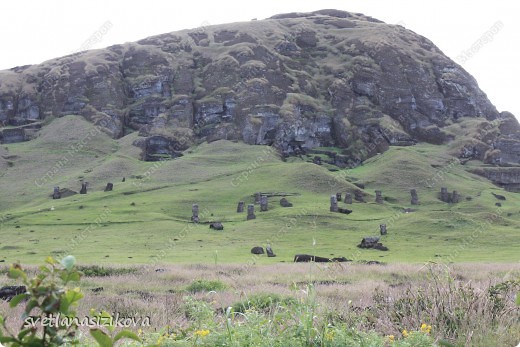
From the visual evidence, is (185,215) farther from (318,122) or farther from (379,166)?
(318,122)

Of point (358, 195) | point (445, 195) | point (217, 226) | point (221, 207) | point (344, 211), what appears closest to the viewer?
point (217, 226)

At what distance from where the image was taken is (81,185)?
128 m

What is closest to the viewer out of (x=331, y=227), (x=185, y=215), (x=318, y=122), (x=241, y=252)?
(x=241, y=252)

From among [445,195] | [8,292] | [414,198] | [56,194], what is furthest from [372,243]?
[56,194]

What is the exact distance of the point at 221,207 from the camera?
96.5 metres

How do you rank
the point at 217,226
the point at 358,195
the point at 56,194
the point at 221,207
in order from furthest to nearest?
1. the point at 56,194
2. the point at 358,195
3. the point at 221,207
4. the point at 217,226

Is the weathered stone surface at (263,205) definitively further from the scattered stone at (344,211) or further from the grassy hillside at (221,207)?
the scattered stone at (344,211)

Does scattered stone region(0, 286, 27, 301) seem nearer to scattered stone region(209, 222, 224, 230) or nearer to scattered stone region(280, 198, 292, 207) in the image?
scattered stone region(209, 222, 224, 230)

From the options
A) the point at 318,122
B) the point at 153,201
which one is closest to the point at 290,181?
the point at 153,201

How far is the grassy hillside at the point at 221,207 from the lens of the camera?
5528 cm

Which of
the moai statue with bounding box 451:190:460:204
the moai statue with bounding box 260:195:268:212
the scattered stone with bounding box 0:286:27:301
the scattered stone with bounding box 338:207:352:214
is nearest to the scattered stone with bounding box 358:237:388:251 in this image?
the scattered stone with bounding box 338:207:352:214

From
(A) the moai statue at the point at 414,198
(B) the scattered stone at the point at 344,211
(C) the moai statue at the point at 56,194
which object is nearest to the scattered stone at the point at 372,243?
(B) the scattered stone at the point at 344,211

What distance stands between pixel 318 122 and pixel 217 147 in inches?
1645

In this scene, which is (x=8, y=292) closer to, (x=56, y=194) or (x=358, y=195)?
(x=358, y=195)
